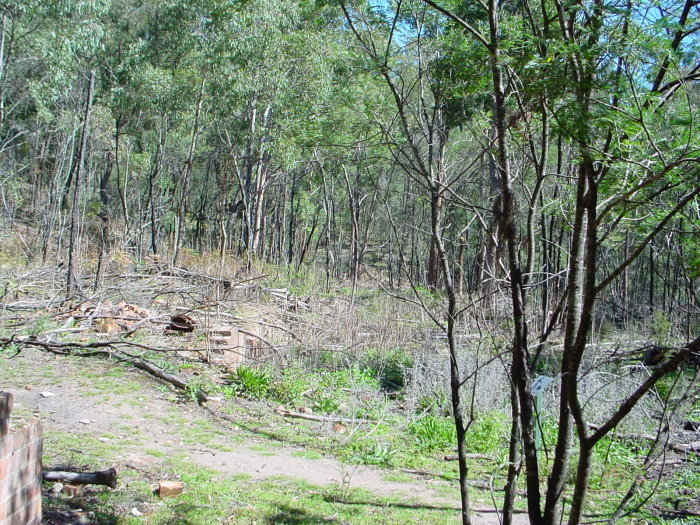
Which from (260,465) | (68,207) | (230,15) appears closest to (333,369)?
(260,465)

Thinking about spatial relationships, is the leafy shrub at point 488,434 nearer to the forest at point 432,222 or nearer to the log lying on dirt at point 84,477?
the forest at point 432,222

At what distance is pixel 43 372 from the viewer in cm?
843

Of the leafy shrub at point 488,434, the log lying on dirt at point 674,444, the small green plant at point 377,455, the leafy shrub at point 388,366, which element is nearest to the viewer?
the small green plant at point 377,455

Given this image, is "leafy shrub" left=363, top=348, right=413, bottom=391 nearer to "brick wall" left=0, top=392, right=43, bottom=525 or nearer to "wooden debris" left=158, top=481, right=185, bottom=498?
"wooden debris" left=158, top=481, right=185, bottom=498

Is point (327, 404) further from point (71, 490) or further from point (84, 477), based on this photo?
point (71, 490)

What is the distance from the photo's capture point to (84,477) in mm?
4832

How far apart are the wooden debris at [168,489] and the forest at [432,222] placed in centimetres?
30

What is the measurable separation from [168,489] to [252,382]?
13.3 feet

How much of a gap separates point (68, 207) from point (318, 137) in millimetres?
25495

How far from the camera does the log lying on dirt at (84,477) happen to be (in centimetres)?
473

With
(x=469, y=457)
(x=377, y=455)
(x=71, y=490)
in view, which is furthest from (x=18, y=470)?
(x=469, y=457)

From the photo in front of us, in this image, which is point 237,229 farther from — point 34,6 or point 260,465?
point 260,465

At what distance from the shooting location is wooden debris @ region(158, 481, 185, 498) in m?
4.93

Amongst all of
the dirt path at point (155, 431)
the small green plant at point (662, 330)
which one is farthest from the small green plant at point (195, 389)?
the small green plant at point (662, 330)
